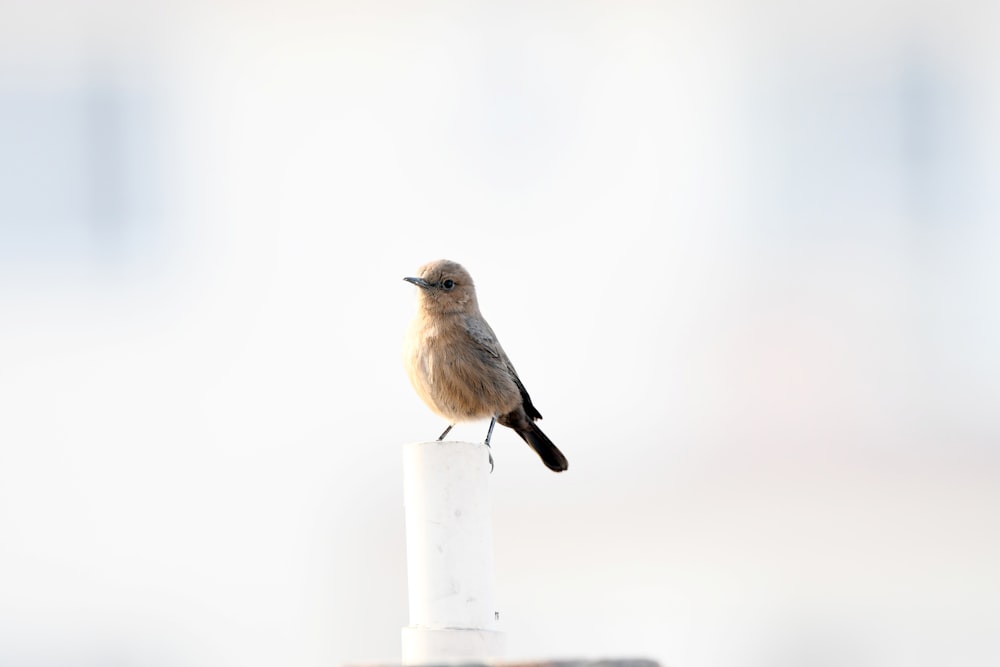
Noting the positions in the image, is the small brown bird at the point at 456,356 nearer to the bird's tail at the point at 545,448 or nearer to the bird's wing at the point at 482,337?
the bird's wing at the point at 482,337

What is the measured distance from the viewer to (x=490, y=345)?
31.3 ft

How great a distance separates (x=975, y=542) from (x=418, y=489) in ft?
68.1

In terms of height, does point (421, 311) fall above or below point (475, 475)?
above

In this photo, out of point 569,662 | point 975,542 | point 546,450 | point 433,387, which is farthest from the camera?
point 975,542

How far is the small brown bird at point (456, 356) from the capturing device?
9242mm

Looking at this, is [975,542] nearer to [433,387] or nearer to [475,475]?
[433,387]

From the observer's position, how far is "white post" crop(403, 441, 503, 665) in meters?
6.15

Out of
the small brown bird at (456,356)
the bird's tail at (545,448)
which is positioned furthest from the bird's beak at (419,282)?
the bird's tail at (545,448)

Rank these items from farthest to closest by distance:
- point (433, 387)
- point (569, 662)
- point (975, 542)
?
point (975, 542) < point (433, 387) < point (569, 662)

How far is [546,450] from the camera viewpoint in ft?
32.9

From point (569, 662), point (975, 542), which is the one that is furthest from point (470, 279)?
point (975, 542)

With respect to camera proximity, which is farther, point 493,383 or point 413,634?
point 493,383

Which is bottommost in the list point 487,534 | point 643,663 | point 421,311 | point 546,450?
point 643,663

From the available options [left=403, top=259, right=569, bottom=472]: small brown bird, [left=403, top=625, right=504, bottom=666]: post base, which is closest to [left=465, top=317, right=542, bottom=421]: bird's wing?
[left=403, top=259, right=569, bottom=472]: small brown bird
